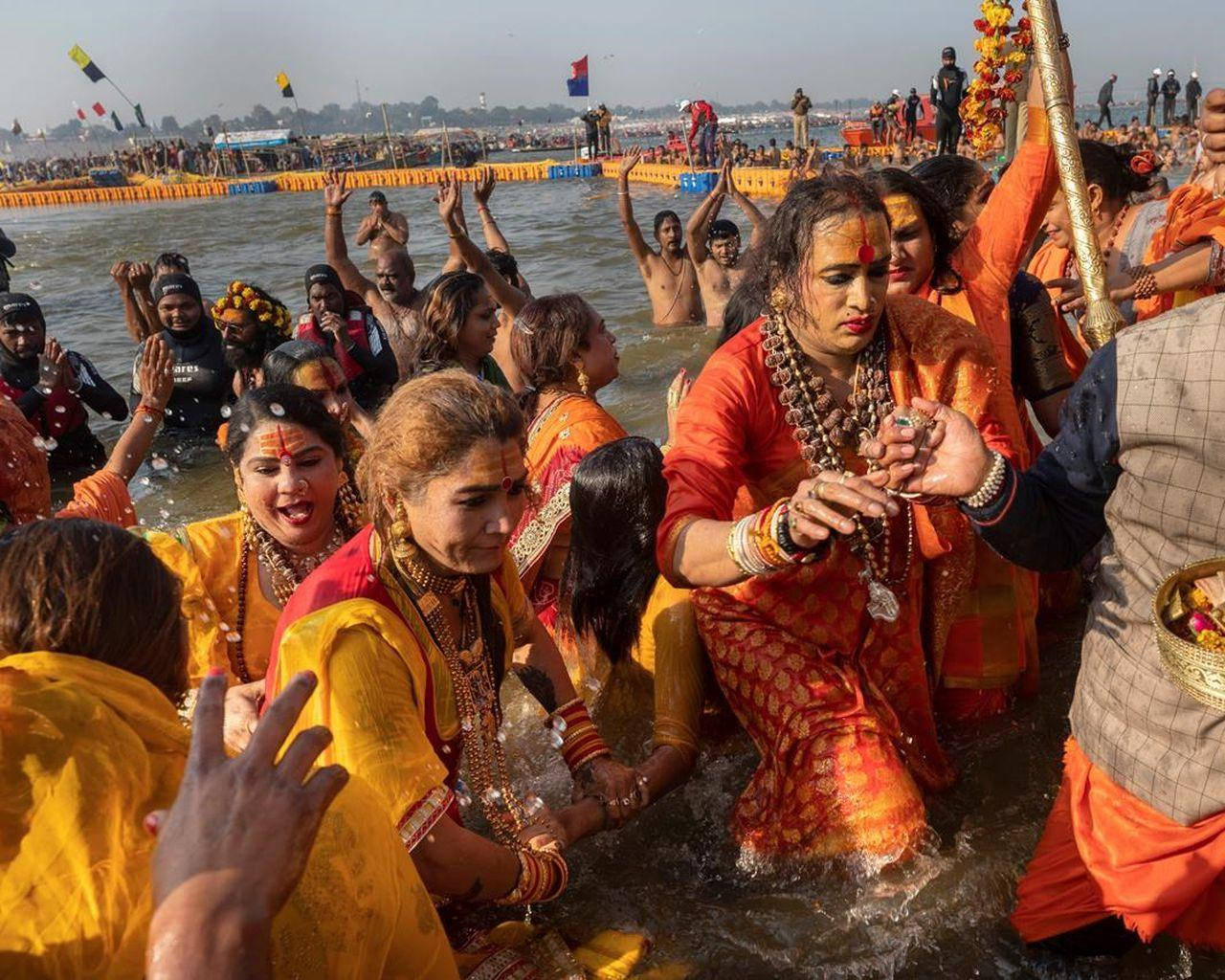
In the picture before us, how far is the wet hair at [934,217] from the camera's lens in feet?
11.9

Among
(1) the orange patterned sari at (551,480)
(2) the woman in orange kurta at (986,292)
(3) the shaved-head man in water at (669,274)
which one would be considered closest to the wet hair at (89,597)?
(1) the orange patterned sari at (551,480)

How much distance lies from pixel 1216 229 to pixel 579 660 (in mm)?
3165

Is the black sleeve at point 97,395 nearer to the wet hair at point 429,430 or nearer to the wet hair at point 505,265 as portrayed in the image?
the wet hair at point 505,265

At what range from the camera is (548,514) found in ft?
13.2

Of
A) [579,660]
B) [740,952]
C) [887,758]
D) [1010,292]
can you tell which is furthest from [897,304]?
[740,952]

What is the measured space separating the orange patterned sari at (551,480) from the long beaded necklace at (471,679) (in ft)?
3.79

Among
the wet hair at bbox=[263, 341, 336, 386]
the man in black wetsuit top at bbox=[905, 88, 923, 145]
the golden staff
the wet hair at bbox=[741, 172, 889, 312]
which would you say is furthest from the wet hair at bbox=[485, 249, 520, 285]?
the man in black wetsuit top at bbox=[905, 88, 923, 145]

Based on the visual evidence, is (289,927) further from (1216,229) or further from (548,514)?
(1216,229)

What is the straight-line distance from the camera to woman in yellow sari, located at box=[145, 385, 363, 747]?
325 centimetres

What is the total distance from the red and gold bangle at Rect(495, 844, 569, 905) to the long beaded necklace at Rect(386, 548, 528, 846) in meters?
0.16

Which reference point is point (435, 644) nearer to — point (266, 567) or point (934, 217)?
point (266, 567)

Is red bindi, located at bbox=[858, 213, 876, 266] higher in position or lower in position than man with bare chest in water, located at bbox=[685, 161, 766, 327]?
higher

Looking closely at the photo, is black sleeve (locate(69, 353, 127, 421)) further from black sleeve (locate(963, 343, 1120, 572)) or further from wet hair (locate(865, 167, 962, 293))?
black sleeve (locate(963, 343, 1120, 572))

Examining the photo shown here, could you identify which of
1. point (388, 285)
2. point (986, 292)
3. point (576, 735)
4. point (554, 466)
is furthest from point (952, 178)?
point (388, 285)
